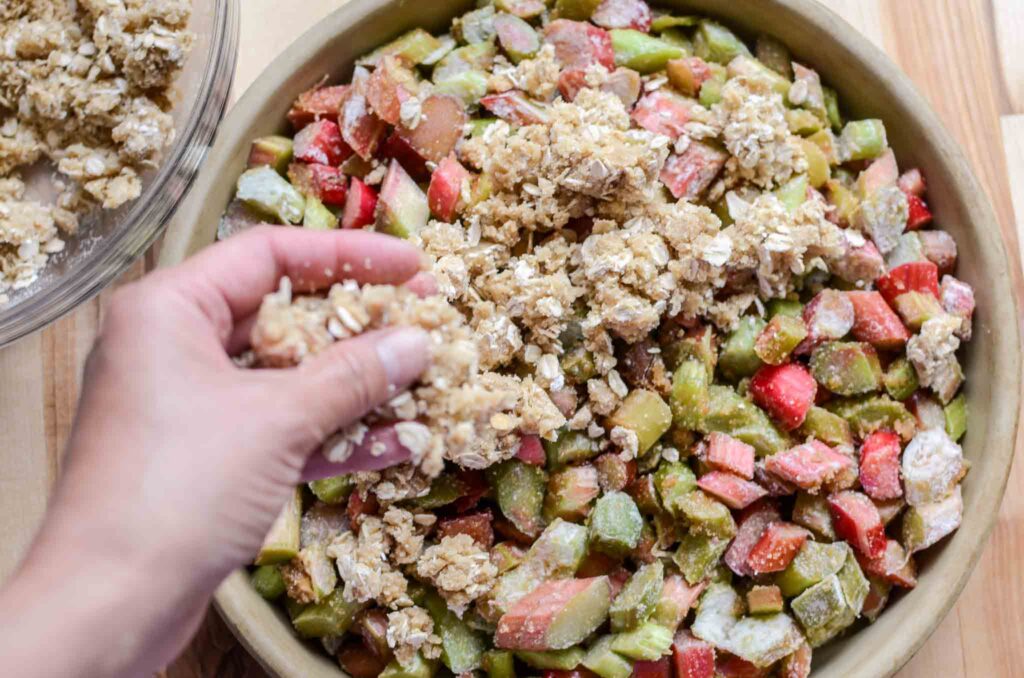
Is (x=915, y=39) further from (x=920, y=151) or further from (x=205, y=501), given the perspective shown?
(x=205, y=501)

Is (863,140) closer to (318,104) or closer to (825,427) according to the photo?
(825,427)

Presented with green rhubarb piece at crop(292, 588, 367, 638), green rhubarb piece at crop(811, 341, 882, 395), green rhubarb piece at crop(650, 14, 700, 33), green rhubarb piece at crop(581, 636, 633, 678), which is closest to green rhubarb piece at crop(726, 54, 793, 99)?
green rhubarb piece at crop(650, 14, 700, 33)

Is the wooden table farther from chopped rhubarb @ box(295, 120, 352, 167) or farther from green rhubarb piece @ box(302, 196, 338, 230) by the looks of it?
green rhubarb piece @ box(302, 196, 338, 230)

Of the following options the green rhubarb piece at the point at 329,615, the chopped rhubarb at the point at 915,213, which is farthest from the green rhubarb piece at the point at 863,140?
the green rhubarb piece at the point at 329,615

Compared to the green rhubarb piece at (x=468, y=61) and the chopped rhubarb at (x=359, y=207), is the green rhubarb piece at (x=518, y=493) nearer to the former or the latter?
the chopped rhubarb at (x=359, y=207)

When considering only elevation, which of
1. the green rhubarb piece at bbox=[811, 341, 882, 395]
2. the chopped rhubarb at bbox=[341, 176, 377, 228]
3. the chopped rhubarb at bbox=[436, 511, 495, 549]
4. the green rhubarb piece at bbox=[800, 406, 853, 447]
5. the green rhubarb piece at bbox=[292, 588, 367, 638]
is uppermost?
the chopped rhubarb at bbox=[341, 176, 377, 228]

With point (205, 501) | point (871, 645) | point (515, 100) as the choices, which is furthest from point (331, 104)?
point (871, 645)
